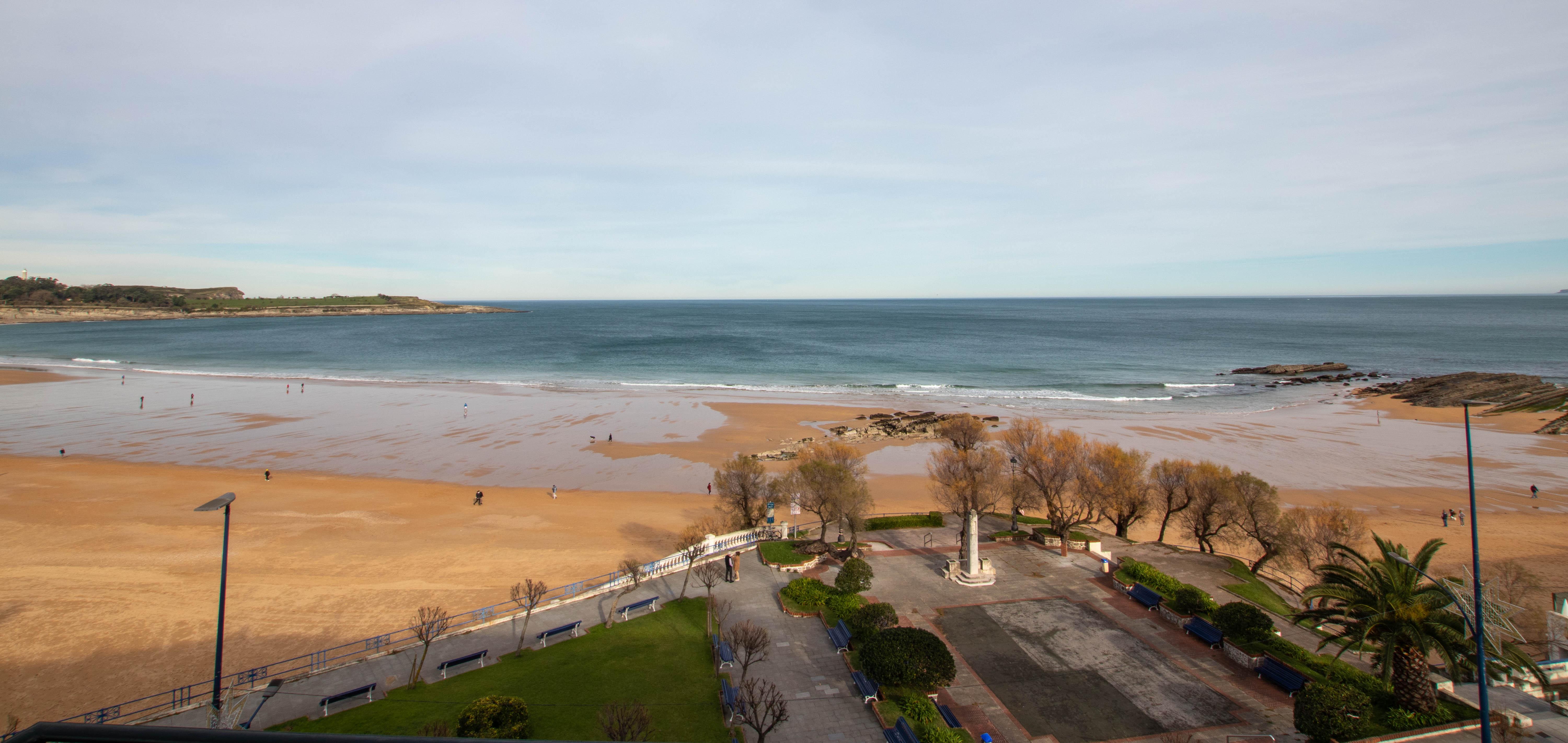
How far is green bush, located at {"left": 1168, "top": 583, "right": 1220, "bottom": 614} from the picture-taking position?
19719 millimetres

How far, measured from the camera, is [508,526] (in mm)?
29797

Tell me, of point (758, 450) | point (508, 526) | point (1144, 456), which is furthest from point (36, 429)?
point (1144, 456)

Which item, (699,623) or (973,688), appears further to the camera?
(699,623)

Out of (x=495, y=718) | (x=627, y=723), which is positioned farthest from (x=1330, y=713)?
(x=495, y=718)

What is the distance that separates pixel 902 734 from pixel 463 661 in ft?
36.9

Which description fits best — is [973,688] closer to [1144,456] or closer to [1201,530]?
[1201,530]

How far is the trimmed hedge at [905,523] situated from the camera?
2811cm

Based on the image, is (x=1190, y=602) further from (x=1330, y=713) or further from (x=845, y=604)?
(x=845, y=604)

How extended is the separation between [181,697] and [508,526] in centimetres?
1289

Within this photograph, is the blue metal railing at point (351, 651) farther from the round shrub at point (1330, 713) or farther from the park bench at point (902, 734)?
the round shrub at point (1330, 713)

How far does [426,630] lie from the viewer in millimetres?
17406

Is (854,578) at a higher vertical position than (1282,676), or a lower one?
higher

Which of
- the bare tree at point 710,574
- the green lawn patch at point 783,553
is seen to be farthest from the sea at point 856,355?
the bare tree at point 710,574

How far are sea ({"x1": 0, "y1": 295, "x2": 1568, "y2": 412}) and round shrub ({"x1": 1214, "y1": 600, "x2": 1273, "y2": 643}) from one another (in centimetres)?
4181
